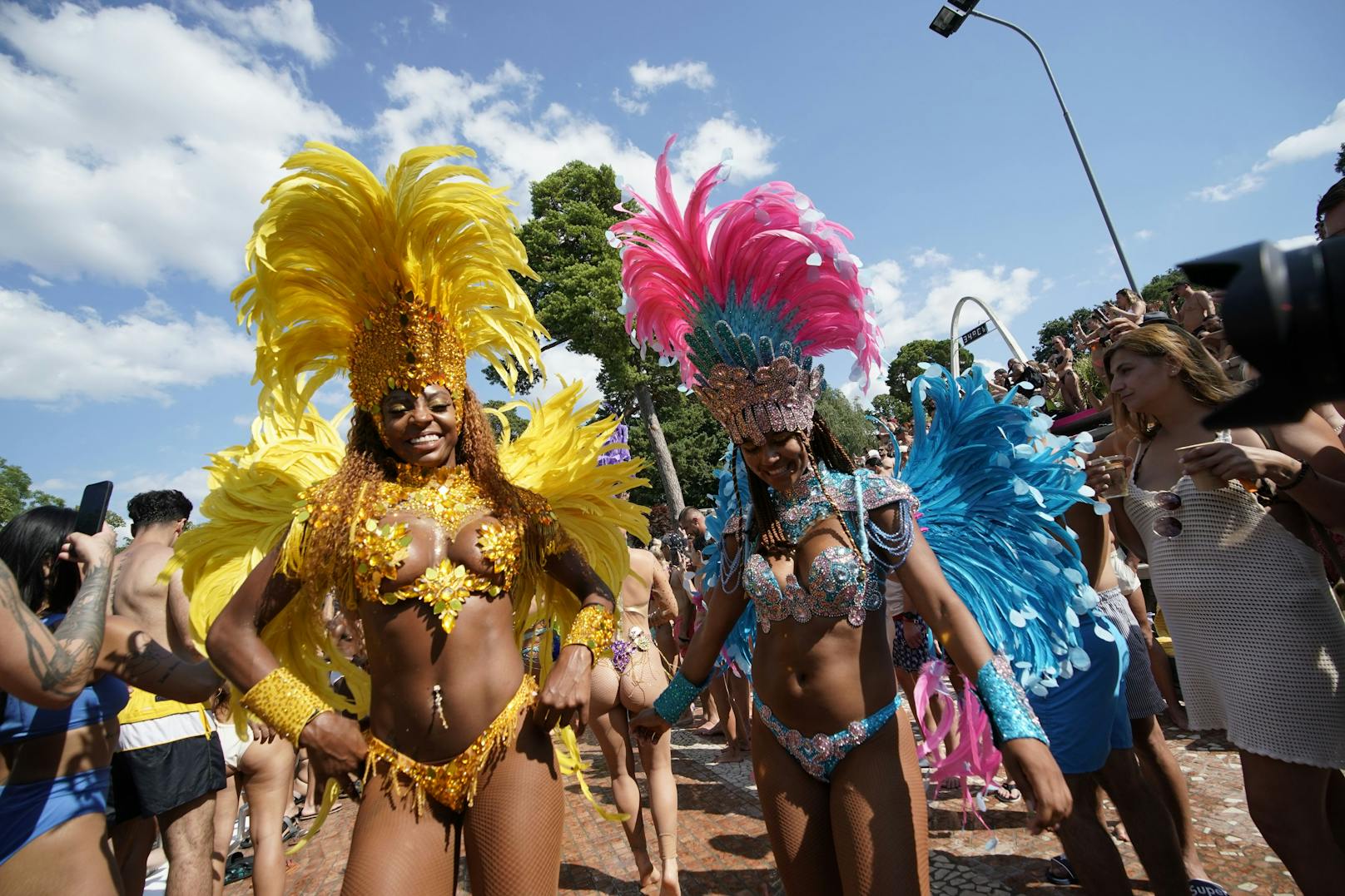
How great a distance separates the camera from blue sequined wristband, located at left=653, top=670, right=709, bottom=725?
258cm

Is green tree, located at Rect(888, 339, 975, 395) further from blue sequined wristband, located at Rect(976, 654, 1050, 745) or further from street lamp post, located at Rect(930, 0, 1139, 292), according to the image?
blue sequined wristband, located at Rect(976, 654, 1050, 745)

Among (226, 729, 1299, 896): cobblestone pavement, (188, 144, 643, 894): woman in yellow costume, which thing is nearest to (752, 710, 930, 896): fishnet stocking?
(188, 144, 643, 894): woman in yellow costume

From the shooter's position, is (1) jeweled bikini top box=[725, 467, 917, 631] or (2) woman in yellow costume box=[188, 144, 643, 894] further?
(1) jeweled bikini top box=[725, 467, 917, 631]

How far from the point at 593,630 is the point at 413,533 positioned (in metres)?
0.69

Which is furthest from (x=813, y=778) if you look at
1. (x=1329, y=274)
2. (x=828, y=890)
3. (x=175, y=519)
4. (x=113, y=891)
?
(x=175, y=519)

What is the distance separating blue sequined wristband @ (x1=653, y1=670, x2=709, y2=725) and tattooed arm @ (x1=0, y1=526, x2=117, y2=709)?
1882 mm

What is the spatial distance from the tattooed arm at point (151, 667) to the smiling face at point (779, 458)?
2.29 m

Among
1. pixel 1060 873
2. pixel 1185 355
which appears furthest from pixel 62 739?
pixel 1185 355

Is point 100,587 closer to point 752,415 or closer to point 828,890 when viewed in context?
point 752,415

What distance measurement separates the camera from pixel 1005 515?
105 inches

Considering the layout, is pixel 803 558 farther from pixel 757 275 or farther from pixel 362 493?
pixel 362 493

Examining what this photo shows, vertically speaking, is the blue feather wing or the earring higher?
the blue feather wing

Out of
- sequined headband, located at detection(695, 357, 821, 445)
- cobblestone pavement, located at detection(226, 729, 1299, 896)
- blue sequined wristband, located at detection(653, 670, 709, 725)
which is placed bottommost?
cobblestone pavement, located at detection(226, 729, 1299, 896)

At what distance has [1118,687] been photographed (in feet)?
9.43
